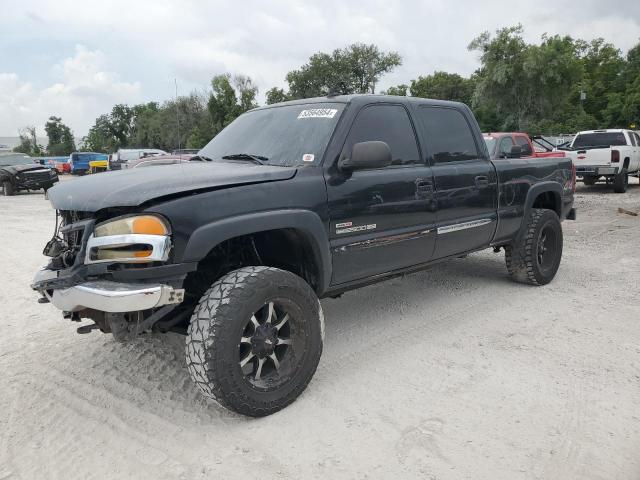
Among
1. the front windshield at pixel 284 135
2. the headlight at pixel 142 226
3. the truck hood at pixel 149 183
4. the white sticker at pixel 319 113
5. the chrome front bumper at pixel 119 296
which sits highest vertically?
the white sticker at pixel 319 113

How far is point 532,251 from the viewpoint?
5246 millimetres

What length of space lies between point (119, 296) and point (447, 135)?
10.1 feet

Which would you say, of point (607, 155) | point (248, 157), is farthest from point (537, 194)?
point (607, 155)

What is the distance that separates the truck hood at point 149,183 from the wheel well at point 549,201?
3564mm

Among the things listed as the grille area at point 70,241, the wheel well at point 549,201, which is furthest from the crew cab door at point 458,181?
the grille area at point 70,241

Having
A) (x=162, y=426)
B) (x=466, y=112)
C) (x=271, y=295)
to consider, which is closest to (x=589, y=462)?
(x=271, y=295)

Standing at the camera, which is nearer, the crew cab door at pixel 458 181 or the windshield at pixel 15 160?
the crew cab door at pixel 458 181

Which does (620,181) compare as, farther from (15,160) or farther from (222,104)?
(222,104)

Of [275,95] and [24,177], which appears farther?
[275,95]

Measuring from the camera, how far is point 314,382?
335 centimetres

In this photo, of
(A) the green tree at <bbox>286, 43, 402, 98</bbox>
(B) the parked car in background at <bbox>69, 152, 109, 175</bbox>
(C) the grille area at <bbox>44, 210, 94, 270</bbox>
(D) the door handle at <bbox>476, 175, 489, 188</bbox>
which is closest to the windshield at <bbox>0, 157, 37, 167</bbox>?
(B) the parked car in background at <bbox>69, 152, 109, 175</bbox>

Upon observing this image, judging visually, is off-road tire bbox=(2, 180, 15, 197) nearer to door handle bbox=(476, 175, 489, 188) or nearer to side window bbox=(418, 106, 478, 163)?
side window bbox=(418, 106, 478, 163)

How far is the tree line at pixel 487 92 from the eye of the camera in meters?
37.8

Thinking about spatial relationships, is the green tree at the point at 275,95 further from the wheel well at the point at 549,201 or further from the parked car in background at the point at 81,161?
the wheel well at the point at 549,201
